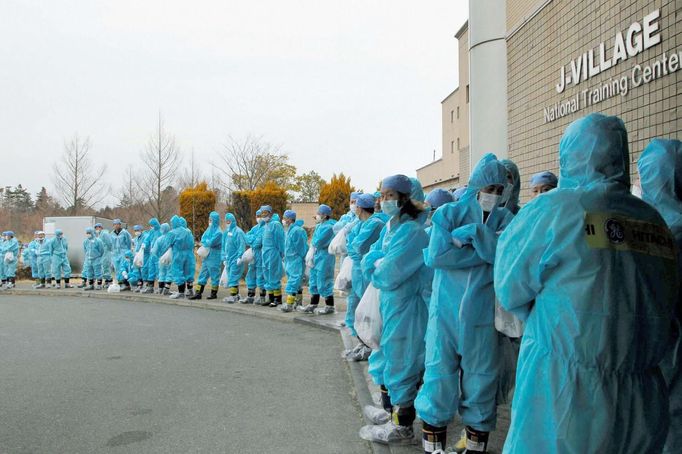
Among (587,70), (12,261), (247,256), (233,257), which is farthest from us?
(12,261)

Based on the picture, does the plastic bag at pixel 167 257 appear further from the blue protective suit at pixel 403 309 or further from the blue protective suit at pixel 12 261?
the blue protective suit at pixel 403 309

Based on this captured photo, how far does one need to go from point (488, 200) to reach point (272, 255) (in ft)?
29.6

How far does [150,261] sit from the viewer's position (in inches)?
631

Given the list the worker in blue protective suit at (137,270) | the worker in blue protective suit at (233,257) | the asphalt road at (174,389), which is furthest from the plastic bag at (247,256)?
the worker in blue protective suit at (137,270)

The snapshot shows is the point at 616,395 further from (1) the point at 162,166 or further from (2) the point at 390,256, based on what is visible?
(1) the point at 162,166

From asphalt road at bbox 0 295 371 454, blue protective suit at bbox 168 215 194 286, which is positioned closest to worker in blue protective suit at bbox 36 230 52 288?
blue protective suit at bbox 168 215 194 286

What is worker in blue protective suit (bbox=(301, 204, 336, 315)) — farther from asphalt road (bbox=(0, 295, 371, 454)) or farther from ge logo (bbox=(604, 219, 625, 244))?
ge logo (bbox=(604, 219, 625, 244))

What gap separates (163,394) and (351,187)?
86.0 feet

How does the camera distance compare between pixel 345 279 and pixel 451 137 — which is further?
pixel 451 137

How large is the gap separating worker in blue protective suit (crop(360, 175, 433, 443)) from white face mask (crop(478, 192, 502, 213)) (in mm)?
777

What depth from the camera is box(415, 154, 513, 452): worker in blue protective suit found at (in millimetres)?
3447

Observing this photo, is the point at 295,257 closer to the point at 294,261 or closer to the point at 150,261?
the point at 294,261

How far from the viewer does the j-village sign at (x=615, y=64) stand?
200 inches

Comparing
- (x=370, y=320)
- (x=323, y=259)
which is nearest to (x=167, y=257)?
(x=323, y=259)
